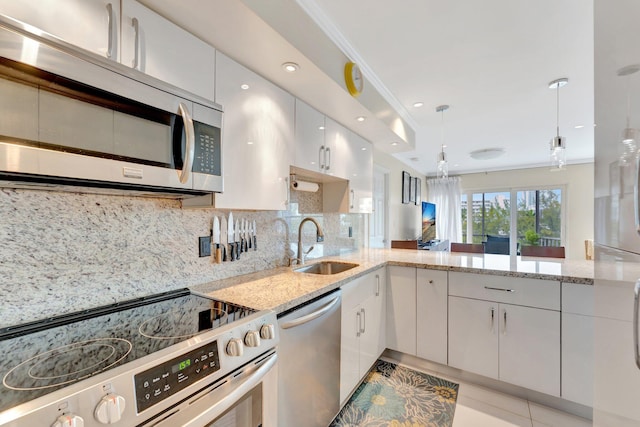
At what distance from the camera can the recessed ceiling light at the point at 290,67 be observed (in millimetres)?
1488

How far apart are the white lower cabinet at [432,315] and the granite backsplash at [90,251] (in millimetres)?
1553

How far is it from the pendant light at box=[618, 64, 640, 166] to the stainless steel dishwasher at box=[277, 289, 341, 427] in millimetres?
1282

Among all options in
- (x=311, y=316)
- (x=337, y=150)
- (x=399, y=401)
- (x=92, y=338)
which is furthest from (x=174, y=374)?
(x=337, y=150)

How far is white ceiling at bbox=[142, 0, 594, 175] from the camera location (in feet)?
4.23

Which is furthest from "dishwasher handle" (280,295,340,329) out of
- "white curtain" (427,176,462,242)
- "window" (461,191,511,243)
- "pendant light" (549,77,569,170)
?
"window" (461,191,511,243)

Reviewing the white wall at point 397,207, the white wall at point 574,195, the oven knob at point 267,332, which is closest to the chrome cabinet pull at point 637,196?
the oven knob at point 267,332

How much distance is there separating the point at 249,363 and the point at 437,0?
198 cm

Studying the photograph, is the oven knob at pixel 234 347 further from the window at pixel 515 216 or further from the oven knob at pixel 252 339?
the window at pixel 515 216

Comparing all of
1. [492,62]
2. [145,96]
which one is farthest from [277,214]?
[492,62]

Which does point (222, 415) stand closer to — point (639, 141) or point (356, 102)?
point (639, 141)

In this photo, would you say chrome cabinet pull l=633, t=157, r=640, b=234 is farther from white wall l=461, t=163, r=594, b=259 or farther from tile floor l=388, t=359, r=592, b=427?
white wall l=461, t=163, r=594, b=259

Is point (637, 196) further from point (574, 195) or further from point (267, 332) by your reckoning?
point (574, 195)

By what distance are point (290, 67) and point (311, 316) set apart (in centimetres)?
137

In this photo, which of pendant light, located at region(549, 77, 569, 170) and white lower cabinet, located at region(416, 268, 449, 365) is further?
pendant light, located at region(549, 77, 569, 170)
